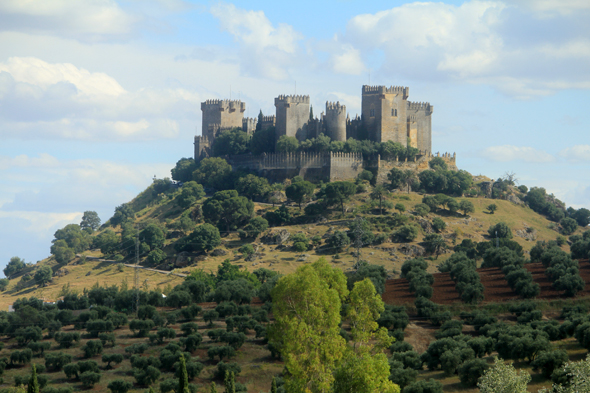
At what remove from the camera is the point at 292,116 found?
129000 mm

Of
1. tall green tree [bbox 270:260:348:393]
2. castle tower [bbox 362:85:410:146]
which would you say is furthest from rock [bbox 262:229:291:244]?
tall green tree [bbox 270:260:348:393]

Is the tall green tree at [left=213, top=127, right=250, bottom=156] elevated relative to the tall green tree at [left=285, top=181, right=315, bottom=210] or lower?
elevated

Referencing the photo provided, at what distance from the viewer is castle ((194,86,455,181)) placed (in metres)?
124

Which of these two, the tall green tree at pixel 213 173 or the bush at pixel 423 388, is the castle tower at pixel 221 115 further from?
the bush at pixel 423 388

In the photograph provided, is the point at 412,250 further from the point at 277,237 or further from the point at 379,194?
the point at 277,237

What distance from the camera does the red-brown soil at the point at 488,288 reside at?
73.3 m

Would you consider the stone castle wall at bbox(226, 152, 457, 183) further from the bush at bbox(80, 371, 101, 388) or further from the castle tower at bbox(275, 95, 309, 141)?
the bush at bbox(80, 371, 101, 388)

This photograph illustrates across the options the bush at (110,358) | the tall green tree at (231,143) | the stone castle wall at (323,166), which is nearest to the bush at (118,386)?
the bush at (110,358)

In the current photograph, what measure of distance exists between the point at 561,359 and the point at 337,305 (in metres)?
16.2

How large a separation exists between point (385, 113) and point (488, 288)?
55414mm

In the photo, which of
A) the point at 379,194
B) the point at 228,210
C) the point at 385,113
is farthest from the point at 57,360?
the point at 385,113

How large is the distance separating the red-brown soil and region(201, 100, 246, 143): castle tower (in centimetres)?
6670

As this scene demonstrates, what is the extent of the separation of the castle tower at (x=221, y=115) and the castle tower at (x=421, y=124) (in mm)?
33331

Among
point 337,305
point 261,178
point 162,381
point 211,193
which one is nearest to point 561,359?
point 337,305
